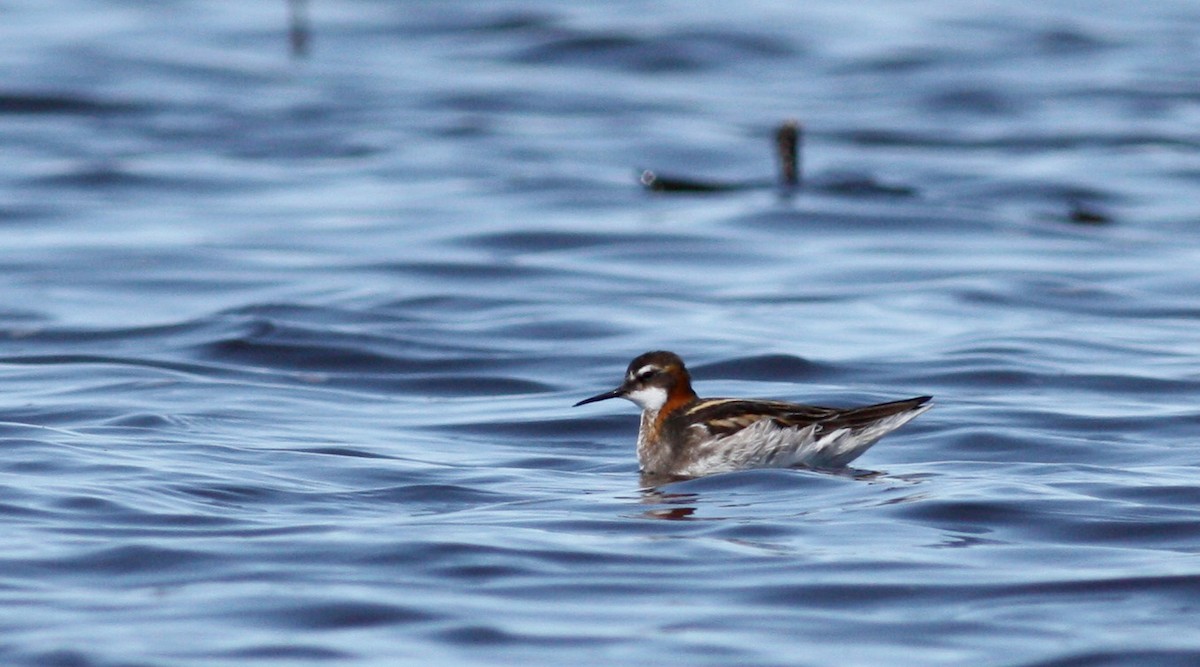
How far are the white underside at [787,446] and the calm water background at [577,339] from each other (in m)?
0.21

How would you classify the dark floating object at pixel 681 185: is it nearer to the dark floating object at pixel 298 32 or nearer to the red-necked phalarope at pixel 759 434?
the dark floating object at pixel 298 32

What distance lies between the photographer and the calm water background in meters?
7.73

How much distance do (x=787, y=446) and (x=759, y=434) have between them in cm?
15

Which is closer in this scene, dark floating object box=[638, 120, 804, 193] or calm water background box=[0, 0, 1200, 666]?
calm water background box=[0, 0, 1200, 666]

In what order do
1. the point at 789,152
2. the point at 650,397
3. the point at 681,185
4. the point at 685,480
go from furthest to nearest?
1. the point at 681,185
2. the point at 789,152
3. the point at 650,397
4. the point at 685,480

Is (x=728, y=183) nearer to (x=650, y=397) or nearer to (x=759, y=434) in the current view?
(x=650, y=397)

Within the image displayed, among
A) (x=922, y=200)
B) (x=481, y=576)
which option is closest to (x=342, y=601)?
(x=481, y=576)

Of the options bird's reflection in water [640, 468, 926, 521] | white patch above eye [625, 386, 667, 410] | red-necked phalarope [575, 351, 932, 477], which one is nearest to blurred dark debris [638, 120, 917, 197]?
white patch above eye [625, 386, 667, 410]

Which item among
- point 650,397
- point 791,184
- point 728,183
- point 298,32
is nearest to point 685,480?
point 650,397

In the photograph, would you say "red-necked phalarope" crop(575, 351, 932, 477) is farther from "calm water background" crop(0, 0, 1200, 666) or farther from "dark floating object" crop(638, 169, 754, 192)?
"dark floating object" crop(638, 169, 754, 192)

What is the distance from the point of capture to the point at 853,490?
32.2 feet

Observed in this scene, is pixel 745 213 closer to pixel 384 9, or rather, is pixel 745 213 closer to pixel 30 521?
pixel 30 521

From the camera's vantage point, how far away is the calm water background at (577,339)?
7730 millimetres

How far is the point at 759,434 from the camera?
33.9ft
